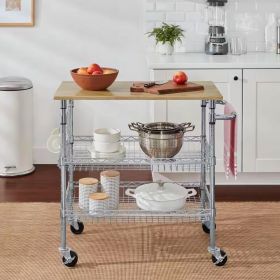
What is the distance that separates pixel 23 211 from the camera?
525cm

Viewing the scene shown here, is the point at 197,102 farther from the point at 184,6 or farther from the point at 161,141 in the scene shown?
the point at 161,141

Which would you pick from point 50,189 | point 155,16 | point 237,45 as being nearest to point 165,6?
point 155,16

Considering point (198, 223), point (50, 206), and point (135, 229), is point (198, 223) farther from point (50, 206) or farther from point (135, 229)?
point (50, 206)

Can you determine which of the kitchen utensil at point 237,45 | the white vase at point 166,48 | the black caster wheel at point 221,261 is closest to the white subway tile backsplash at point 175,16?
the white vase at point 166,48

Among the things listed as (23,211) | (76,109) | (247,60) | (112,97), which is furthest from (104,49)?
(112,97)

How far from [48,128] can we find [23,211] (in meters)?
1.59

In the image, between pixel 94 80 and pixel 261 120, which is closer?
pixel 94 80

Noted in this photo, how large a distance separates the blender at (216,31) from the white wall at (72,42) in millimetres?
627

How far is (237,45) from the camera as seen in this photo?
619cm

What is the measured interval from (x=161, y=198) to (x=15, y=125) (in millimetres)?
2283

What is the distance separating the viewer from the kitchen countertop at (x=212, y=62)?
562cm

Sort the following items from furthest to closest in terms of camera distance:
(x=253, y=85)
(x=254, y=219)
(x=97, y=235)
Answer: (x=253, y=85) < (x=254, y=219) < (x=97, y=235)

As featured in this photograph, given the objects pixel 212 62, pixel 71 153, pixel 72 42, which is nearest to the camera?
pixel 71 153

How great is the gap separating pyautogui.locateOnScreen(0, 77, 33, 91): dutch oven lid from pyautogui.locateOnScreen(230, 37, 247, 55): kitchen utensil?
1785 mm
